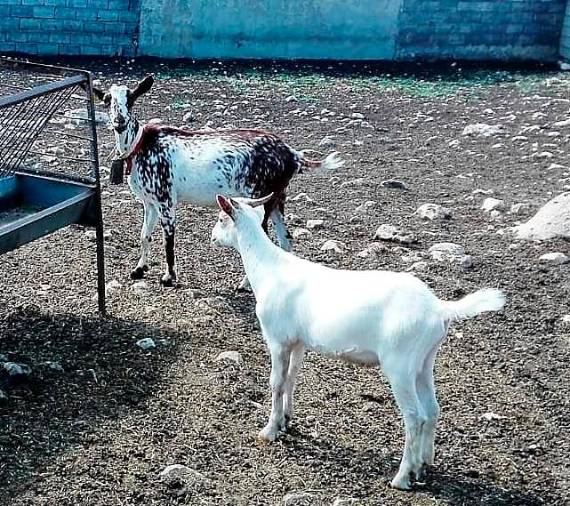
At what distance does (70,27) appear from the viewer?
1459cm

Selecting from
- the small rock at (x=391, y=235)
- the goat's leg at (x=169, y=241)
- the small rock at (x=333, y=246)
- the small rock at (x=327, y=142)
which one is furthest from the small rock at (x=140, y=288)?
the small rock at (x=327, y=142)

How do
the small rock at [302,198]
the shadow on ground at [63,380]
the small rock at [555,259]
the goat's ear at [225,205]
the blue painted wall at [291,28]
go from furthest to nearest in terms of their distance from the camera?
the blue painted wall at [291,28] → the small rock at [302,198] → the small rock at [555,259] → the goat's ear at [225,205] → the shadow on ground at [63,380]

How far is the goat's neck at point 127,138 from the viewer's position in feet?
21.7

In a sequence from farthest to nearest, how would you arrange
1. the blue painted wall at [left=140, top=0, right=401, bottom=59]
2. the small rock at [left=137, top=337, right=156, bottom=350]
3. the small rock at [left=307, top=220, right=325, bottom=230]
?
the blue painted wall at [left=140, top=0, right=401, bottom=59]
the small rock at [left=307, top=220, right=325, bottom=230]
the small rock at [left=137, top=337, right=156, bottom=350]

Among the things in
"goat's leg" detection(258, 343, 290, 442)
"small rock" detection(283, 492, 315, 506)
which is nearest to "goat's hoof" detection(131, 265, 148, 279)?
"goat's leg" detection(258, 343, 290, 442)

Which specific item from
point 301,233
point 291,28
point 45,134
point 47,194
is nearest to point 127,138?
point 47,194

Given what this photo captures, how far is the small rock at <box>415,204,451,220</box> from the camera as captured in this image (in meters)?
8.05

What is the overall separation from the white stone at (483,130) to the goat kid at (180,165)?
189 inches

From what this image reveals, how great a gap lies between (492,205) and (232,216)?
3.94 m

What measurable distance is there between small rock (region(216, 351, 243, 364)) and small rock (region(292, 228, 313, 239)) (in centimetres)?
215

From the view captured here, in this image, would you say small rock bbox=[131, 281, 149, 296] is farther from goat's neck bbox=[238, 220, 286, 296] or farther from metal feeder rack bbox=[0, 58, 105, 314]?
goat's neck bbox=[238, 220, 286, 296]

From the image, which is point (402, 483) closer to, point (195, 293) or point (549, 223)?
point (195, 293)

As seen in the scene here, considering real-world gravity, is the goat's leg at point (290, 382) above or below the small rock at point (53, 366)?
above

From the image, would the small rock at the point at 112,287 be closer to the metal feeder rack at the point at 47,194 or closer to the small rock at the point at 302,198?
the metal feeder rack at the point at 47,194
